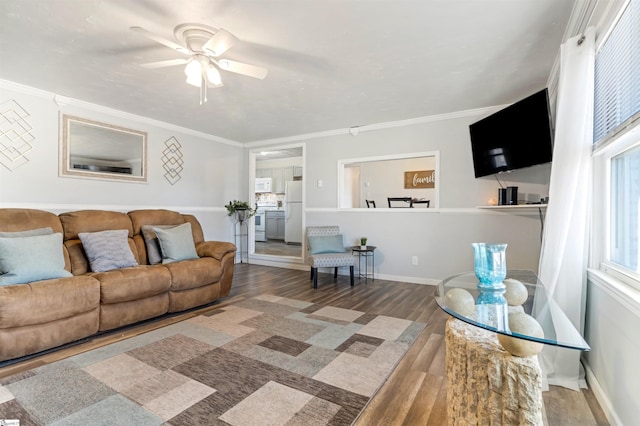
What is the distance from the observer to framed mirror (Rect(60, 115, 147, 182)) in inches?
150

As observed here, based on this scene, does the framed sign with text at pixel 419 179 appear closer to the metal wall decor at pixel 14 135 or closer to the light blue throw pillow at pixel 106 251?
the light blue throw pillow at pixel 106 251

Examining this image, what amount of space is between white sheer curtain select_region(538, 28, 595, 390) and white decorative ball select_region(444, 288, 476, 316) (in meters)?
0.98

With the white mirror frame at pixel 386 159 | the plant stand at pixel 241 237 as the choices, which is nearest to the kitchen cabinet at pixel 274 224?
the plant stand at pixel 241 237

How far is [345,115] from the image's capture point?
437cm

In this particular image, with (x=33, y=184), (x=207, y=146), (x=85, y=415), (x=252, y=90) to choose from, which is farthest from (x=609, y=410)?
(x=207, y=146)

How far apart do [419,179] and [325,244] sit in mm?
3592

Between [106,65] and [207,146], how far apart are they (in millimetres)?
2659

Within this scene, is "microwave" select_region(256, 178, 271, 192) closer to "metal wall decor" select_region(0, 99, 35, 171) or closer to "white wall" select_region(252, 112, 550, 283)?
"white wall" select_region(252, 112, 550, 283)

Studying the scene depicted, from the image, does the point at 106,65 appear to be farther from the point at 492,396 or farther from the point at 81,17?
the point at 492,396

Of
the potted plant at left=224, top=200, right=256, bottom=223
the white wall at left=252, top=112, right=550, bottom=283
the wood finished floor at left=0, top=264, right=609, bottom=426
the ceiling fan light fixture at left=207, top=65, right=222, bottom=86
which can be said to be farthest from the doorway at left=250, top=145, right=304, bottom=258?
the ceiling fan light fixture at left=207, top=65, right=222, bottom=86

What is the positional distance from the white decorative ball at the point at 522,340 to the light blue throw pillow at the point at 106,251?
332cm

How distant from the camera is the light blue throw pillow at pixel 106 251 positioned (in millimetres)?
2986

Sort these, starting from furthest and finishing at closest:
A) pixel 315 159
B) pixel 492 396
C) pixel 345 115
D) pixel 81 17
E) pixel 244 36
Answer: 1. pixel 315 159
2. pixel 345 115
3. pixel 244 36
4. pixel 81 17
5. pixel 492 396

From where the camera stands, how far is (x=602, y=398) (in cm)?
166
